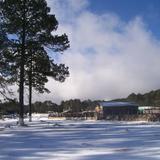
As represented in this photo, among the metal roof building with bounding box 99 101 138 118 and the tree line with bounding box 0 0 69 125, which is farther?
the metal roof building with bounding box 99 101 138 118

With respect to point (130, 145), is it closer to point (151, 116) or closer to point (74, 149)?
point (74, 149)

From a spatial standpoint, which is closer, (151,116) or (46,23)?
(46,23)

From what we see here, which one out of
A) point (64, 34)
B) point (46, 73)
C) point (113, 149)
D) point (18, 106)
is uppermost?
point (64, 34)

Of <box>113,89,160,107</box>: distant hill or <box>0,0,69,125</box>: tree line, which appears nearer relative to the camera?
<box>0,0,69,125</box>: tree line

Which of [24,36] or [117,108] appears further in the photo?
[117,108]

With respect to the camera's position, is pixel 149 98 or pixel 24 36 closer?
pixel 24 36

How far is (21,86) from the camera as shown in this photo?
135 ft

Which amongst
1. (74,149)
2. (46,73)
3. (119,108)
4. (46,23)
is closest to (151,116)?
(46,73)

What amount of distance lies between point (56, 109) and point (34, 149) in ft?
522

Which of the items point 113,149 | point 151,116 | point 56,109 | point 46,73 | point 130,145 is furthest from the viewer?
point 56,109

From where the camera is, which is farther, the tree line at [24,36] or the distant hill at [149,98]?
the distant hill at [149,98]

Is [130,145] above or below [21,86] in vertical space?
below

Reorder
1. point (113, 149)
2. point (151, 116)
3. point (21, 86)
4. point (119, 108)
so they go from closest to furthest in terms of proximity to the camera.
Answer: point (113, 149) → point (21, 86) → point (151, 116) → point (119, 108)

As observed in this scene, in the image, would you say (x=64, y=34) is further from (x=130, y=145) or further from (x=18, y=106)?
(x=130, y=145)
